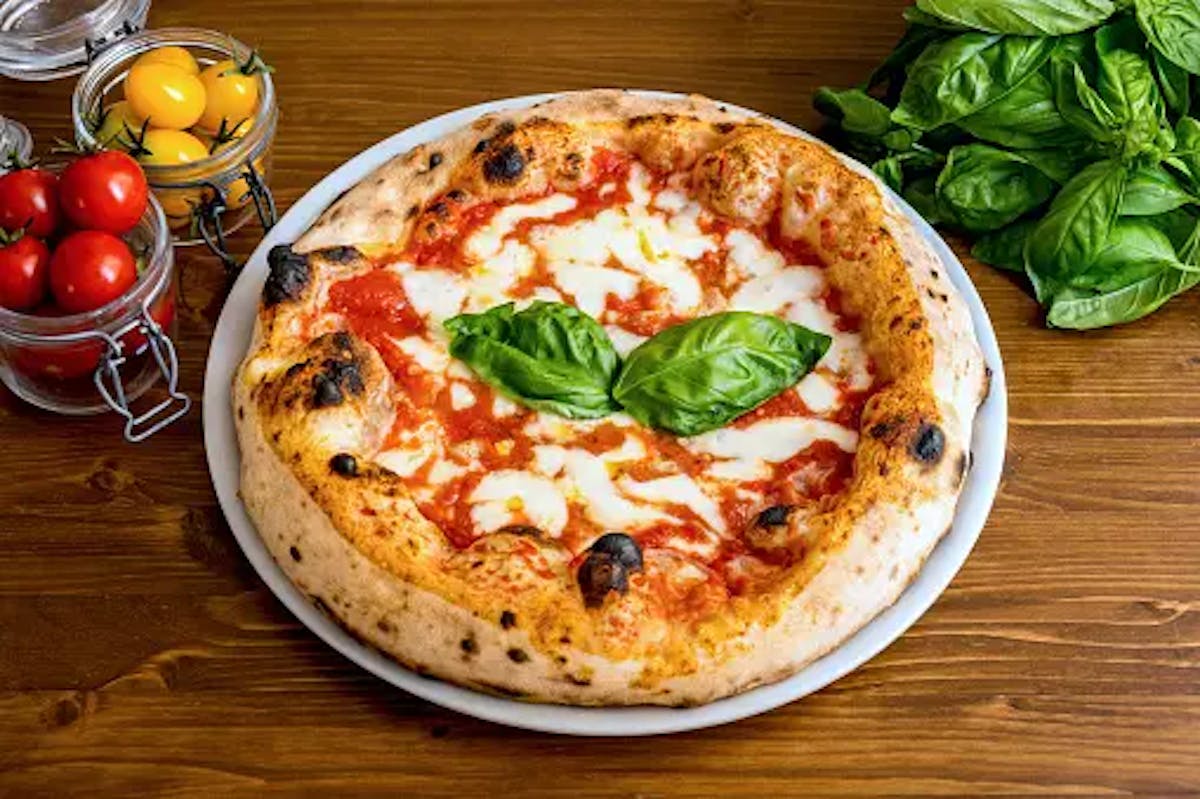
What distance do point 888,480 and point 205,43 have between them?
167 centimetres

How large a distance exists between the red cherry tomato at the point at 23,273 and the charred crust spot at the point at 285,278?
369 millimetres

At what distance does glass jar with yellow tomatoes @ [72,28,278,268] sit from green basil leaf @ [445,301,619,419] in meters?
0.61

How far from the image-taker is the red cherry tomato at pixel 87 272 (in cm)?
278

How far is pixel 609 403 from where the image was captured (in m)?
2.76

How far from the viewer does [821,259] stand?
2.96 meters

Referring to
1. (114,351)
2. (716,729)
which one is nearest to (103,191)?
(114,351)

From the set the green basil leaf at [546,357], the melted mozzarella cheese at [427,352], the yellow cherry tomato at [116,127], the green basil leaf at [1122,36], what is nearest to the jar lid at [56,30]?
the yellow cherry tomato at [116,127]

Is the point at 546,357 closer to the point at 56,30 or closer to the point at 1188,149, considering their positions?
the point at 1188,149

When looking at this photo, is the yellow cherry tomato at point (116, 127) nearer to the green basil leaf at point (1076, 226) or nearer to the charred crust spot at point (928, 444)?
the charred crust spot at point (928, 444)

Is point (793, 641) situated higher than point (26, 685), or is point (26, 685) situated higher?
point (793, 641)

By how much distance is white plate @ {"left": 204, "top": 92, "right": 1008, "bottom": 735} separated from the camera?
2.50 meters

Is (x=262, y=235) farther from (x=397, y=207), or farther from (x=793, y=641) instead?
(x=793, y=641)

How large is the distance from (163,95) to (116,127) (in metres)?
0.14

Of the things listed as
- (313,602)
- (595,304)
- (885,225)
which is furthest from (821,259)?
(313,602)
